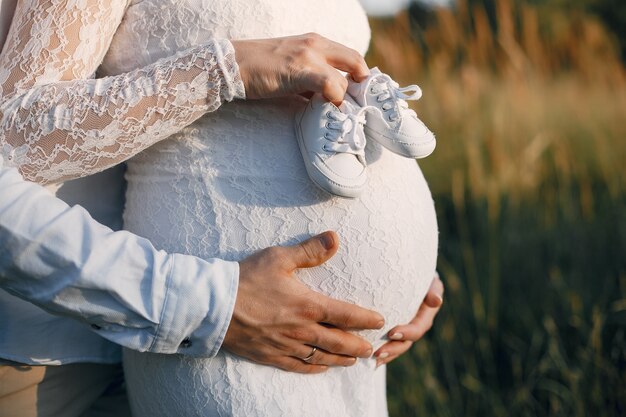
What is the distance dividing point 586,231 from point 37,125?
10.5ft

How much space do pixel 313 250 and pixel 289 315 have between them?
0.50 ft

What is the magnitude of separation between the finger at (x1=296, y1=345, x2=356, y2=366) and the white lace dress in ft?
0.18

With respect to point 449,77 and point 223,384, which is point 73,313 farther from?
point 449,77

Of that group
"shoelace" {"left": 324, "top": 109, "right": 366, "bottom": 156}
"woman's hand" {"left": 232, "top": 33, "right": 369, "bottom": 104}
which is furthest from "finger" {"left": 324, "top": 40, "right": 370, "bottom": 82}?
"shoelace" {"left": 324, "top": 109, "right": 366, "bottom": 156}

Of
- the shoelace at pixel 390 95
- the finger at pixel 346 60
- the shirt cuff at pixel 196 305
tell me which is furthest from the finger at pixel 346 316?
the finger at pixel 346 60

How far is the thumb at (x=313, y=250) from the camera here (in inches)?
63.7

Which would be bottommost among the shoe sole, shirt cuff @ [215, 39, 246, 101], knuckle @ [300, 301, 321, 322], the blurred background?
the blurred background

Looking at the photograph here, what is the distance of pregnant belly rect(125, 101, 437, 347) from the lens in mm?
1668

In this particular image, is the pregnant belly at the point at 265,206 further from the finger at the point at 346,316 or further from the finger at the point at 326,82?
the finger at the point at 326,82

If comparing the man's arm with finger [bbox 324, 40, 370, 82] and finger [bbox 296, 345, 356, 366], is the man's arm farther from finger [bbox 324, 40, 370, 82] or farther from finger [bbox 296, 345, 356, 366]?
finger [bbox 324, 40, 370, 82]

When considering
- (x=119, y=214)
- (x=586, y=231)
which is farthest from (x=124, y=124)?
(x=586, y=231)

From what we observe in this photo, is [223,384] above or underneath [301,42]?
underneath

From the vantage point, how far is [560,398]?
3357mm

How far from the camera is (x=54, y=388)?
1882mm
